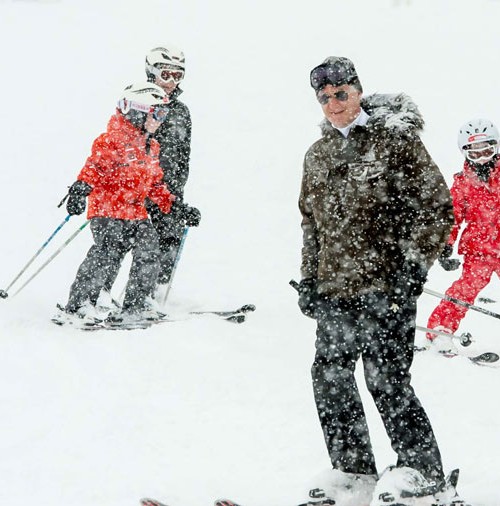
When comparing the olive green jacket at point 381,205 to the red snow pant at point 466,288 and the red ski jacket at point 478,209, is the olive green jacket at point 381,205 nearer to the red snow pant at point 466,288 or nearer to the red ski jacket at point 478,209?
the red ski jacket at point 478,209

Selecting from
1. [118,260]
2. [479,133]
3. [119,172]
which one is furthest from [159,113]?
[479,133]

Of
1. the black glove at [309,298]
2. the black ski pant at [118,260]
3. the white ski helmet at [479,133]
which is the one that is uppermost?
the white ski helmet at [479,133]

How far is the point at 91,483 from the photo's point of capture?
16.6 feet

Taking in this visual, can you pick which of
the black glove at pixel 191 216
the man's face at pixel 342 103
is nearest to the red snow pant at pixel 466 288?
the black glove at pixel 191 216

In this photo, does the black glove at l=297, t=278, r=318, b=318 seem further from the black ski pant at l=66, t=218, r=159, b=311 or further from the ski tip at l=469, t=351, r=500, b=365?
the black ski pant at l=66, t=218, r=159, b=311

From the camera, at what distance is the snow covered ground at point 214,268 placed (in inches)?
214

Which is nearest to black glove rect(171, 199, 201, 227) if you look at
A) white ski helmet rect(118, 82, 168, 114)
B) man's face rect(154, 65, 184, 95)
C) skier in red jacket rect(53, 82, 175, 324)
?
skier in red jacket rect(53, 82, 175, 324)

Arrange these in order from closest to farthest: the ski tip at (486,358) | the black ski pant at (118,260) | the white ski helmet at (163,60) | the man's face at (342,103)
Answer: the man's face at (342,103), the ski tip at (486,358), the black ski pant at (118,260), the white ski helmet at (163,60)

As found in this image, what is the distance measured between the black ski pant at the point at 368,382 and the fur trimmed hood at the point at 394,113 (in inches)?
31.5

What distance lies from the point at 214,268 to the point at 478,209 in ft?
15.0

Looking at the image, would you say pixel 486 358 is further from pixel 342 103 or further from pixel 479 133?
pixel 342 103

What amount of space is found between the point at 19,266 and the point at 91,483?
681 centimetres

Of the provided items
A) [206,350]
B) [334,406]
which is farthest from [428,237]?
[206,350]

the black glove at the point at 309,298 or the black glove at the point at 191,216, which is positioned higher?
the black glove at the point at 191,216
